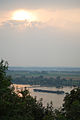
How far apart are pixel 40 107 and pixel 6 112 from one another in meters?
4.77

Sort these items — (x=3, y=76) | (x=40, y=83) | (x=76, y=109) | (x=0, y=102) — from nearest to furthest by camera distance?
(x=0, y=102) → (x=3, y=76) → (x=76, y=109) → (x=40, y=83)

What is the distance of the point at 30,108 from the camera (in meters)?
12.1

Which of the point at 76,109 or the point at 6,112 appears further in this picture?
the point at 76,109

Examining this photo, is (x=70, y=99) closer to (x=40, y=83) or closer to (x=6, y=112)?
(x=6, y=112)

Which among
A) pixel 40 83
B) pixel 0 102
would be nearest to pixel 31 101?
pixel 0 102

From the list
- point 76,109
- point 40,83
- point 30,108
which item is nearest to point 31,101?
point 30,108

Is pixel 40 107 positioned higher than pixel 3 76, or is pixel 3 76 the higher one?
pixel 3 76

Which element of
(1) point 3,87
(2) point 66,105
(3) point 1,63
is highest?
(3) point 1,63

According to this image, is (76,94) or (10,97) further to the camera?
(76,94)

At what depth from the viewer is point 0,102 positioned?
822cm

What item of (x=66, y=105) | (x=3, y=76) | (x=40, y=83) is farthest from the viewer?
(x=40, y=83)

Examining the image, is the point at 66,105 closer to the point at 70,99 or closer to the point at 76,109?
the point at 70,99

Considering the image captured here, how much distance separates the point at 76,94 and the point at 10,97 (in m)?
5.84

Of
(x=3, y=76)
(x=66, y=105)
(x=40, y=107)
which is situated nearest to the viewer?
(x=3, y=76)
